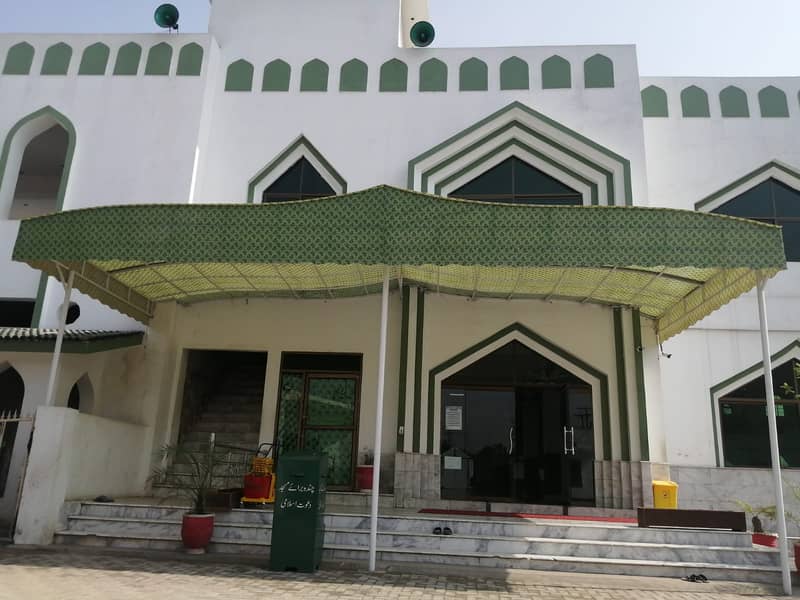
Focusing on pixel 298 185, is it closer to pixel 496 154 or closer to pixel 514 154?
pixel 496 154

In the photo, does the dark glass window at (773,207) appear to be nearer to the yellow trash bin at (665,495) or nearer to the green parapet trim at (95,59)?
the yellow trash bin at (665,495)

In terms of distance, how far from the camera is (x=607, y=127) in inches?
432

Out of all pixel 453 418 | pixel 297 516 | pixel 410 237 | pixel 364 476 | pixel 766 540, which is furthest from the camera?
pixel 453 418

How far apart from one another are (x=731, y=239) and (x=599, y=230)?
1.36 metres

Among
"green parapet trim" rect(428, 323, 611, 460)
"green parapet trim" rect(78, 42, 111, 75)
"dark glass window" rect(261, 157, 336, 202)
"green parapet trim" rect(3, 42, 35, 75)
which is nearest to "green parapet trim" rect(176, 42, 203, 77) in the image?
"green parapet trim" rect(78, 42, 111, 75)

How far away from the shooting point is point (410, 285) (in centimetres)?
1003

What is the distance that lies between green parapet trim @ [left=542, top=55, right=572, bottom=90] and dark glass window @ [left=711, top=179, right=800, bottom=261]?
Result: 3.46m

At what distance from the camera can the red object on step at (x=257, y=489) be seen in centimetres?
829

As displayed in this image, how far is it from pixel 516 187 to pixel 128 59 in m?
7.54

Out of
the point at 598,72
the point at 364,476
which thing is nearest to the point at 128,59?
the point at 598,72

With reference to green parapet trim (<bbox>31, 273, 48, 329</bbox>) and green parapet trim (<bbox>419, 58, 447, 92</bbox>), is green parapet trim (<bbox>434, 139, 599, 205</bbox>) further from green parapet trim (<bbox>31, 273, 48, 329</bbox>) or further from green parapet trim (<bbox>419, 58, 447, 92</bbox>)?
green parapet trim (<bbox>31, 273, 48, 329</bbox>)

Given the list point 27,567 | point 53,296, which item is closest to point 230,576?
point 27,567

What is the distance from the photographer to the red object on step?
8289 millimetres

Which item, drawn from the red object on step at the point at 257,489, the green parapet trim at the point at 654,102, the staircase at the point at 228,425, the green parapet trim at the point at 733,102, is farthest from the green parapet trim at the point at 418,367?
the green parapet trim at the point at 733,102
